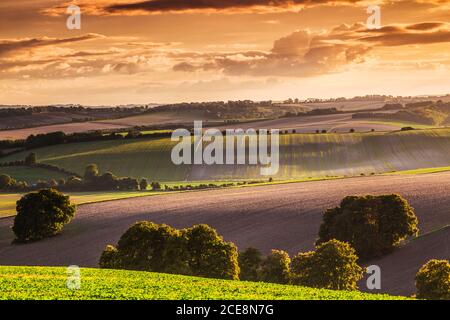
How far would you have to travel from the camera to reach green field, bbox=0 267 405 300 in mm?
36075

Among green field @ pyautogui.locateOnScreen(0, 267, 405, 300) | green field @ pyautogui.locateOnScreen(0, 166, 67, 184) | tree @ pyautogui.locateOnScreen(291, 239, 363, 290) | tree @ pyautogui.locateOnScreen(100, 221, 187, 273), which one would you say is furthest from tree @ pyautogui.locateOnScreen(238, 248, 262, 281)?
green field @ pyautogui.locateOnScreen(0, 166, 67, 184)

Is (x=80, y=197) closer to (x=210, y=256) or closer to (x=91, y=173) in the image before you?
(x=91, y=173)

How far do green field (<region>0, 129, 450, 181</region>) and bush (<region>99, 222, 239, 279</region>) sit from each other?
90.8m

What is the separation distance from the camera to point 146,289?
128 feet

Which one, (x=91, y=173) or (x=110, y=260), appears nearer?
(x=110, y=260)

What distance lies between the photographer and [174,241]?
62.7m

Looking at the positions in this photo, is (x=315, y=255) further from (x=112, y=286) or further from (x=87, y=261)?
(x=87, y=261)

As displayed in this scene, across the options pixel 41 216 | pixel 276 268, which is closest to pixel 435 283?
pixel 276 268

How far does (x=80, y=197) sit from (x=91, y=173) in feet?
80.1

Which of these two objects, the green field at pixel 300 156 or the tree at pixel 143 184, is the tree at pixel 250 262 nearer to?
the tree at pixel 143 184

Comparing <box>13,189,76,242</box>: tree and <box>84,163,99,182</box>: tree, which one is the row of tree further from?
<box>84,163,99,182</box>: tree
